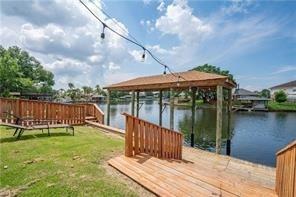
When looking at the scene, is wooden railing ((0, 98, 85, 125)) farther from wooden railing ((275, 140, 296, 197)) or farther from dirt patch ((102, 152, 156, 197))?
wooden railing ((275, 140, 296, 197))

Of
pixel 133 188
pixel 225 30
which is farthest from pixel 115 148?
pixel 225 30

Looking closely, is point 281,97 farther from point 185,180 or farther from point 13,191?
point 13,191

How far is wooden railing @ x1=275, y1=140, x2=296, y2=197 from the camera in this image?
12.0 feet

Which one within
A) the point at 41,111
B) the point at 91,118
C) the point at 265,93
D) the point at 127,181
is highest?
the point at 265,93

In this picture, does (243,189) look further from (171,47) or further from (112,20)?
(171,47)

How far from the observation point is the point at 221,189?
4402mm

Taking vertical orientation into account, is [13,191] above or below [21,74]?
below

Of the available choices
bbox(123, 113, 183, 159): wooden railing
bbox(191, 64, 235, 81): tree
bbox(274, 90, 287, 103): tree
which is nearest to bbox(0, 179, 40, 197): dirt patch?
bbox(123, 113, 183, 159): wooden railing

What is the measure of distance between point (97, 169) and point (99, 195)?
139cm

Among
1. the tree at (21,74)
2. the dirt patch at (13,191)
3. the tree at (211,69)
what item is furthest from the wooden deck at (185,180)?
the tree at (211,69)

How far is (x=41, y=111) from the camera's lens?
38.9ft

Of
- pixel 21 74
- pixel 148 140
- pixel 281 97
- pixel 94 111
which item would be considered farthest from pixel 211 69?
pixel 148 140

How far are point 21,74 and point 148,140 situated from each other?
4091cm

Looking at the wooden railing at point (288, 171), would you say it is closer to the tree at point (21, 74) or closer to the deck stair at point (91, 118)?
the deck stair at point (91, 118)
